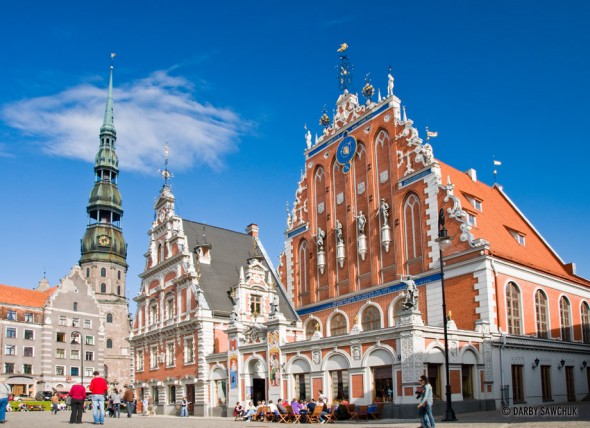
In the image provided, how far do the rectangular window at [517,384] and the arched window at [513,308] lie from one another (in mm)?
1803

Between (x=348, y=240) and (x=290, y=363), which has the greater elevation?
(x=348, y=240)

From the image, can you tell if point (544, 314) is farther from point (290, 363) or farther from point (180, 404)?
point (180, 404)

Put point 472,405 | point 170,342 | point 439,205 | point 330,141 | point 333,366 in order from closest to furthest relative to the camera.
A: point 472,405 < point 333,366 < point 439,205 < point 330,141 < point 170,342

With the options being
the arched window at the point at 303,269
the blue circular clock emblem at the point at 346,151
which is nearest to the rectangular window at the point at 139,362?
the arched window at the point at 303,269

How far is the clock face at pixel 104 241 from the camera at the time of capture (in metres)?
Result: 97.3

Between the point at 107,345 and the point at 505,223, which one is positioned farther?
the point at 107,345

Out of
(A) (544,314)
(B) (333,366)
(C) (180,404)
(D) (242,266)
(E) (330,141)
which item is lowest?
(C) (180,404)

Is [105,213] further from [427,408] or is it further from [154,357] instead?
[427,408]

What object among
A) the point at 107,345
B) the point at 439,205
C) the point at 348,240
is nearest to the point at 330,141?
the point at 348,240

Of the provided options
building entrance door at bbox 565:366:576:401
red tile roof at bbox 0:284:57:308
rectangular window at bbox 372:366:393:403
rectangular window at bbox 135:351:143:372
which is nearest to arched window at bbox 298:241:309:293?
rectangular window at bbox 372:366:393:403

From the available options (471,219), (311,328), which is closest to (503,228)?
(471,219)

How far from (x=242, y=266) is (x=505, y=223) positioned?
61.5 ft

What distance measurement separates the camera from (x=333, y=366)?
3170 centimetres

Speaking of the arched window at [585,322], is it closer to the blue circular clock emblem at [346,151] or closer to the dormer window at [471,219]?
the dormer window at [471,219]
